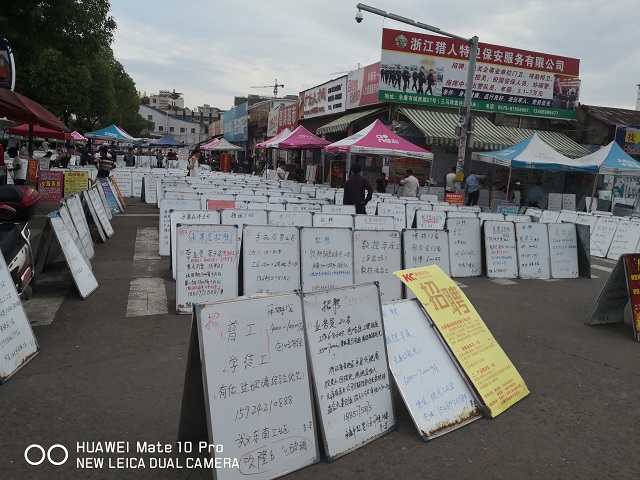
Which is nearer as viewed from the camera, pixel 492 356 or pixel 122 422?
pixel 122 422

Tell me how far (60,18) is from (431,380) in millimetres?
10747

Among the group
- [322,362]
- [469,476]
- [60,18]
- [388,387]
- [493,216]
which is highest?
[60,18]

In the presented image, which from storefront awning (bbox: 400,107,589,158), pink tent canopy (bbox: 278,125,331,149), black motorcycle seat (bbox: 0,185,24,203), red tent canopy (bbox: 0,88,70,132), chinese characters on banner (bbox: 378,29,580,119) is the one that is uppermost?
chinese characters on banner (bbox: 378,29,580,119)

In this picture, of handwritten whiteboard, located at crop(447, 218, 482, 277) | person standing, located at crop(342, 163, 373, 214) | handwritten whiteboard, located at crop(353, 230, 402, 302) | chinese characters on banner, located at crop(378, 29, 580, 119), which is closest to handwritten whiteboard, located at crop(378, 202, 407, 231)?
person standing, located at crop(342, 163, 373, 214)

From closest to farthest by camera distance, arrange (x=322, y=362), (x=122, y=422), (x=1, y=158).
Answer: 1. (x=322, y=362)
2. (x=122, y=422)
3. (x=1, y=158)

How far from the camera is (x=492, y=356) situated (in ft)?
13.7

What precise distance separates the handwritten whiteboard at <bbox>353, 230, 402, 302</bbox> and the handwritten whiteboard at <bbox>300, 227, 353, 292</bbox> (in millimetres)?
119

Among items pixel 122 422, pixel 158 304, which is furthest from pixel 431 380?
pixel 158 304

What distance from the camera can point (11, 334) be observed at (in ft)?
13.6

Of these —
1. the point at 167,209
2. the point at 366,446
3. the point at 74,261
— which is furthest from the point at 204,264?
the point at 366,446

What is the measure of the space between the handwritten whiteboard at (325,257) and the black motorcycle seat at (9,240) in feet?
11.0

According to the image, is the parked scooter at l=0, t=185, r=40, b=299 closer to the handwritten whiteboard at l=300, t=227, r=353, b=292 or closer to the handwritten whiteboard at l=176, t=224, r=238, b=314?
the handwritten whiteboard at l=176, t=224, r=238, b=314

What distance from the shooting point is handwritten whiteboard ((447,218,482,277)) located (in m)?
8.78

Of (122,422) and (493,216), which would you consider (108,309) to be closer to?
(122,422)
